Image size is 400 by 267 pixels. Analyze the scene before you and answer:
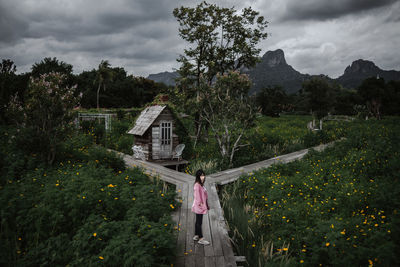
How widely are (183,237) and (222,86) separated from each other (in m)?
7.60

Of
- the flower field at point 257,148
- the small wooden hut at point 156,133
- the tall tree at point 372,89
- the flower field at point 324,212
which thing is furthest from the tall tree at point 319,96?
the small wooden hut at point 156,133

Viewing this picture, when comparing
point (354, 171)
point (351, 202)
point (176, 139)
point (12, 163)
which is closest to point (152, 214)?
point (351, 202)

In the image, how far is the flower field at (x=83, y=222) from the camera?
138 inches

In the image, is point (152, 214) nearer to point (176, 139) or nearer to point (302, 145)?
point (176, 139)

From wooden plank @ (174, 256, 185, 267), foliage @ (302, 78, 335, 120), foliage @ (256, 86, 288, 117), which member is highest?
foliage @ (256, 86, 288, 117)

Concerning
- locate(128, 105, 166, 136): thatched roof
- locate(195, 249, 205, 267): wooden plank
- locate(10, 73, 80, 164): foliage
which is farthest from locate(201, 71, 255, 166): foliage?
locate(195, 249, 205, 267): wooden plank

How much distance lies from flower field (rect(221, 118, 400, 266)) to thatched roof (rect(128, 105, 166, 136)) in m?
5.13

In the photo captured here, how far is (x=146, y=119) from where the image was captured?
11.5 metres

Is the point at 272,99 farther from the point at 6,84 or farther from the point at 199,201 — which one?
the point at 199,201

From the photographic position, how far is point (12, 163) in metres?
6.76

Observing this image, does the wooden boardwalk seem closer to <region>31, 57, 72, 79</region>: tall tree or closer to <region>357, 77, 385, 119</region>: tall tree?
<region>357, 77, 385, 119</region>: tall tree

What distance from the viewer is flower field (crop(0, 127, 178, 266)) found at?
3.50 meters

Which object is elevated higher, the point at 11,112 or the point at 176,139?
the point at 11,112

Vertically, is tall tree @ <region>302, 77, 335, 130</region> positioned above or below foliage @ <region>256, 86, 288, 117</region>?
below
